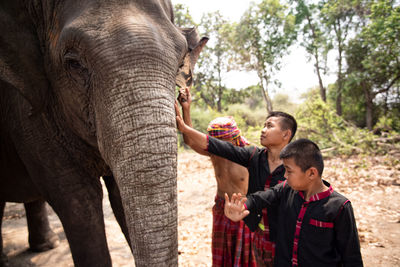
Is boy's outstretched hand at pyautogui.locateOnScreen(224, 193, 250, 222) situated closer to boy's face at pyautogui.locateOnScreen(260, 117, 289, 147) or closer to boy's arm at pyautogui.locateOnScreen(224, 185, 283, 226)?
boy's arm at pyautogui.locateOnScreen(224, 185, 283, 226)

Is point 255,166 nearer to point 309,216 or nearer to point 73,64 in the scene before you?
point 309,216

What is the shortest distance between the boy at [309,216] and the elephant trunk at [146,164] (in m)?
0.63

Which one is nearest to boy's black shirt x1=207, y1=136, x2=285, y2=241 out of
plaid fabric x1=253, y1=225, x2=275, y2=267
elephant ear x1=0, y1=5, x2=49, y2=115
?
plaid fabric x1=253, y1=225, x2=275, y2=267

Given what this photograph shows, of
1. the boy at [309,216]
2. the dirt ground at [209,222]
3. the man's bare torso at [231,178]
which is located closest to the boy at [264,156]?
the boy at [309,216]

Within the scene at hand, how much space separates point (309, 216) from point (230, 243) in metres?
1.15

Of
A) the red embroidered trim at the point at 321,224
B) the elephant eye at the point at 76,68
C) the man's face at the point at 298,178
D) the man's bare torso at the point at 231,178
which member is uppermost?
the elephant eye at the point at 76,68

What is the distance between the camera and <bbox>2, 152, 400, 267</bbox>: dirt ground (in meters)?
3.93

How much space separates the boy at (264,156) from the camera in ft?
7.70

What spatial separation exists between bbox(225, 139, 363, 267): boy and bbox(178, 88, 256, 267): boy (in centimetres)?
74

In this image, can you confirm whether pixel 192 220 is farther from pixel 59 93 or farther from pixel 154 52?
pixel 154 52

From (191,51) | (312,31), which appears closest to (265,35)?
(312,31)

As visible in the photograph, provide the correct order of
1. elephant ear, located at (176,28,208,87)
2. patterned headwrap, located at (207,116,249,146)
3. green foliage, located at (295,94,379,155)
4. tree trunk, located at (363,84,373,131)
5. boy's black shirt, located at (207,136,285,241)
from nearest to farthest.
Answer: boy's black shirt, located at (207,136,285,241), elephant ear, located at (176,28,208,87), patterned headwrap, located at (207,116,249,146), green foliage, located at (295,94,379,155), tree trunk, located at (363,84,373,131)

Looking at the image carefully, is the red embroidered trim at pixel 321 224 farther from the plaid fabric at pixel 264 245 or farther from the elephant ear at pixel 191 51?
the elephant ear at pixel 191 51

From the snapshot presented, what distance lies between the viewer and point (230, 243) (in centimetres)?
274
